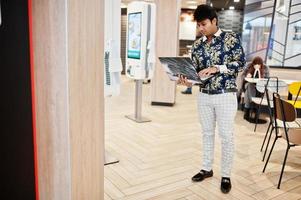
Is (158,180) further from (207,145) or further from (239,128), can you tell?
(239,128)

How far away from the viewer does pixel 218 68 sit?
8.29 feet

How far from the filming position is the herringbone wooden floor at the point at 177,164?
283cm

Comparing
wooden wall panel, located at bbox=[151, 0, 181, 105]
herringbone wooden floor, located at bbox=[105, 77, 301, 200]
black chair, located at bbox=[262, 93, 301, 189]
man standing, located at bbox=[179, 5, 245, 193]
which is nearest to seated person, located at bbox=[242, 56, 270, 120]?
herringbone wooden floor, located at bbox=[105, 77, 301, 200]

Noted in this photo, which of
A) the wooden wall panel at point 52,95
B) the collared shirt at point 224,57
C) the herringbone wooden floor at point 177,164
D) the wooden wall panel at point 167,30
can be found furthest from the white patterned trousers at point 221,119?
the wooden wall panel at point 167,30

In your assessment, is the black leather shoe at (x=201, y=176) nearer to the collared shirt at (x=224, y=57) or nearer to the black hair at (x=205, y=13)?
the collared shirt at (x=224, y=57)

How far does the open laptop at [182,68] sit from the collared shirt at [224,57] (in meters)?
0.10

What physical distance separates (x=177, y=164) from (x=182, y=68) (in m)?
1.34

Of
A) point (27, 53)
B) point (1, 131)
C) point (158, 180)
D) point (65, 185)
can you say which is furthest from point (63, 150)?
point (158, 180)

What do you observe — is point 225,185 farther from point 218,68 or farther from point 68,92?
point 68,92

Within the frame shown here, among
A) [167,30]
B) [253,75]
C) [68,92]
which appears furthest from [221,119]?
[167,30]

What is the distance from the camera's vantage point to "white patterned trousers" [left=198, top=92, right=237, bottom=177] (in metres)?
2.60

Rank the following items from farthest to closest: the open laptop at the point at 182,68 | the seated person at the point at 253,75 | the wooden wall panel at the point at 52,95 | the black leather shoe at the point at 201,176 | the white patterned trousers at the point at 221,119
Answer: the seated person at the point at 253,75 → the black leather shoe at the point at 201,176 → the white patterned trousers at the point at 221,119 → the open laptop at the point at 182,68 → the wooden wall panel at the point at 52,95

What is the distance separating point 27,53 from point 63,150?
0.56 metres

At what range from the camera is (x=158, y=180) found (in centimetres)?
305
